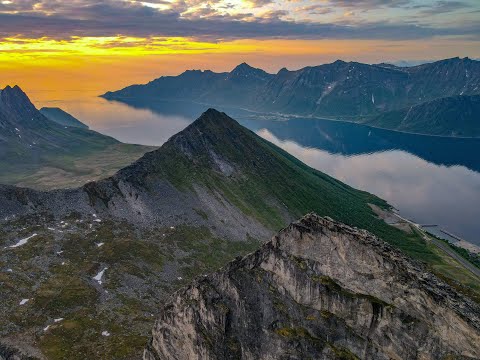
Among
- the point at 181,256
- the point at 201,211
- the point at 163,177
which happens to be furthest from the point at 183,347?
the point at 163,177

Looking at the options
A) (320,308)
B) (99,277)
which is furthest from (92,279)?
(320,308)

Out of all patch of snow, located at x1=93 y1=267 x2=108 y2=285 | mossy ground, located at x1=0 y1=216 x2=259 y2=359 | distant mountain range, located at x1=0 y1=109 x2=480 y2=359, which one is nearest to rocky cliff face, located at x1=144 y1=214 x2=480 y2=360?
distant mountain range, located at x1=0 y1=109 x2=480 y2=359

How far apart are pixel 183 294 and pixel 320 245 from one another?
2431 centimetres

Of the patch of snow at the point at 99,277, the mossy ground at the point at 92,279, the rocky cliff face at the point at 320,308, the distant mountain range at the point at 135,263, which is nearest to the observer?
the rocky cliff face at the point at 320,308

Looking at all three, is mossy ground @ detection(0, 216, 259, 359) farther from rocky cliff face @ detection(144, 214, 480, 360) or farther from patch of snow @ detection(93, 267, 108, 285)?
rocky cliff face @ detection(144, 214, 480, 360)

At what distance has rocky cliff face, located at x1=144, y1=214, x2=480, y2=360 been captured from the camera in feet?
162

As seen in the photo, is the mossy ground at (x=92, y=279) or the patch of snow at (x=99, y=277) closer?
the mossy ground at (x=92, y=279)

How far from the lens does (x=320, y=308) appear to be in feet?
188

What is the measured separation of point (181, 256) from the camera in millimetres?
147125

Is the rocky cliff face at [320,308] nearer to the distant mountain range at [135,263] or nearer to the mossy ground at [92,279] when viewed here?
the distant mountain range at [135,263]

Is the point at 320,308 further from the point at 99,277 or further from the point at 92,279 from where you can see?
the point at 99,277

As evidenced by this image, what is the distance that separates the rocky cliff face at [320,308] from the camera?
4942cm

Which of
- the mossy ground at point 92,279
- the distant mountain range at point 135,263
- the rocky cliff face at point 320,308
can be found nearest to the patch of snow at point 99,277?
the distant mountain range at point 135,263

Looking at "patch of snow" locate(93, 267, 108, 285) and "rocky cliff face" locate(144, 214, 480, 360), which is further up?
"rocky cliff face" locate(144, 214, 480, 360)
